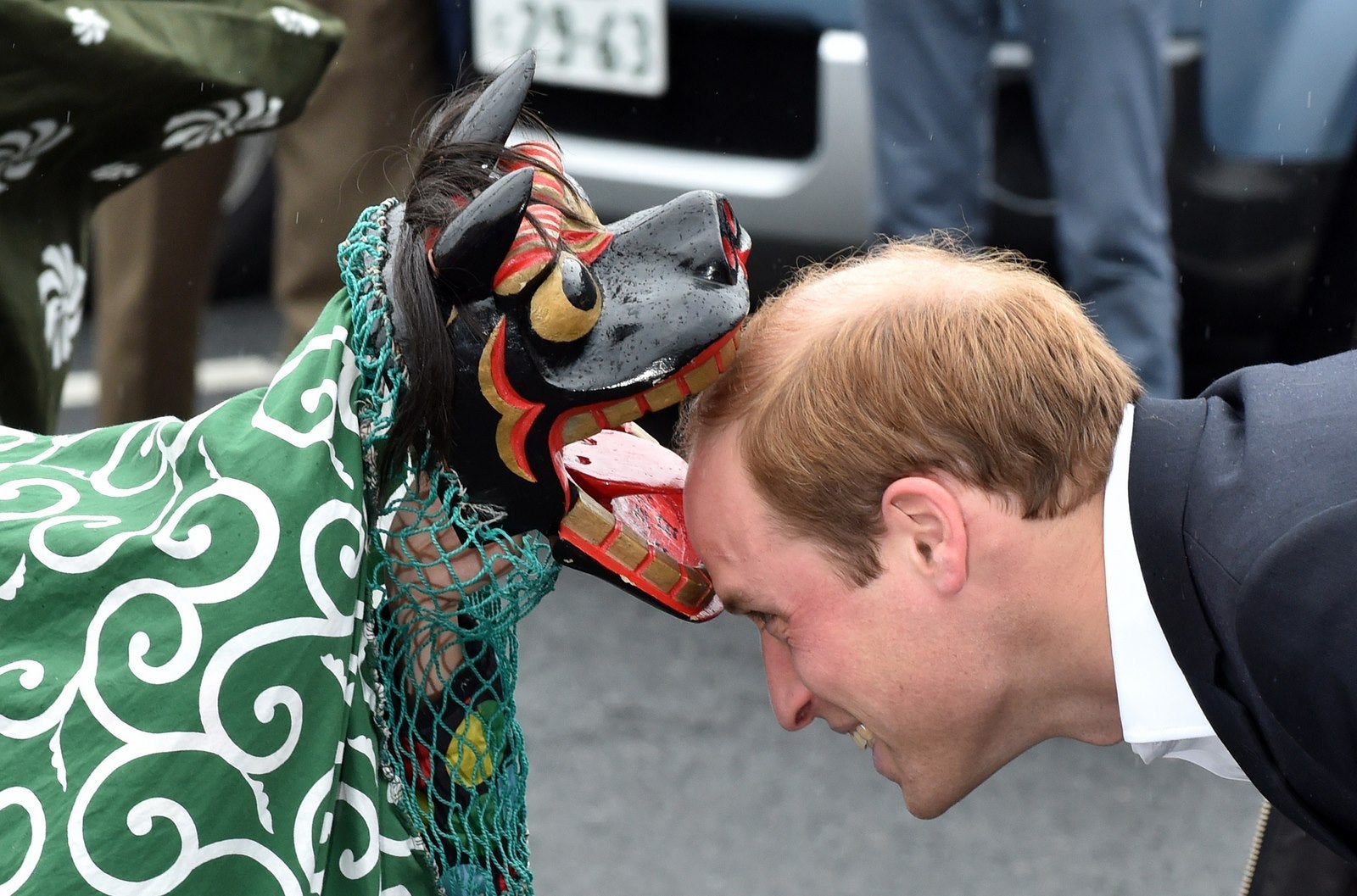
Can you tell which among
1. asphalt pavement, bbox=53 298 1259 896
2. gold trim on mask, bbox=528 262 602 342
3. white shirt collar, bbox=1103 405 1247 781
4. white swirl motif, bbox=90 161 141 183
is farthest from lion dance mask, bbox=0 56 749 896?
asphalt pavement, bbox=53 298 1259 896

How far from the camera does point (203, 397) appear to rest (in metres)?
4.36

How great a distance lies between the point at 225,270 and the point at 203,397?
881mm

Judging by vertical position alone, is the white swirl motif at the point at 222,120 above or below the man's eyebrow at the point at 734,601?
above

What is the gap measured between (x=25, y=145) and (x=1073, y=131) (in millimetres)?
1971

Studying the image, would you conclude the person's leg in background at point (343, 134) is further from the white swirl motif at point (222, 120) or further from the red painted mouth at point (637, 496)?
the red painted mouth at point (637, 496)

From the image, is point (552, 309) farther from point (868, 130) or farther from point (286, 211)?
point (286, 211)

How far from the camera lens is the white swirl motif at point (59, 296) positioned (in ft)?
6.14

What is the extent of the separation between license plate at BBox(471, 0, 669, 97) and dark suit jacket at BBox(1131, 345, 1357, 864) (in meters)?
2.07

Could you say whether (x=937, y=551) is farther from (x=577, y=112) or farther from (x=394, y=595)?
(x=577, y=112)

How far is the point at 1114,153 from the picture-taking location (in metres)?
3.04

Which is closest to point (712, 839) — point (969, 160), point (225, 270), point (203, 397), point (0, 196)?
point (969, 160)

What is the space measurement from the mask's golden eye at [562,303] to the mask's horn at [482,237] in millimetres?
42

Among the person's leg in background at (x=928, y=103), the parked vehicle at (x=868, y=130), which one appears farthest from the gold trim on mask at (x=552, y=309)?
the parked vehicle at (x=868, y=130)

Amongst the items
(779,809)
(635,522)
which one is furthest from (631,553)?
(779,809)
